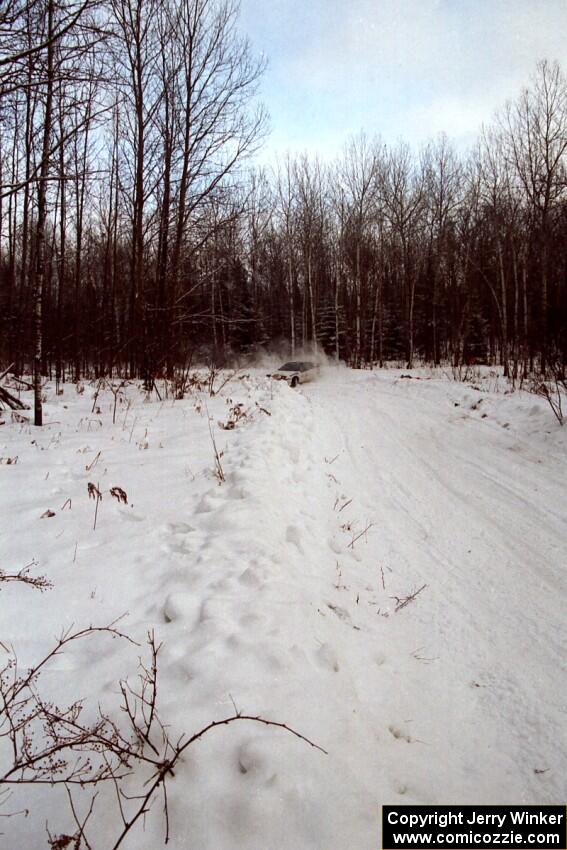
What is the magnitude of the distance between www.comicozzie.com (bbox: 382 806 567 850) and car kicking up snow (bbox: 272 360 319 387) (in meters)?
16.8

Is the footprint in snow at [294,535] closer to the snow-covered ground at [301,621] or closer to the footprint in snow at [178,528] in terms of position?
the snow-covered ground at [301,621]

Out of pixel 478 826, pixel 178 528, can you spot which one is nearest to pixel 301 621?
pixel 478 826

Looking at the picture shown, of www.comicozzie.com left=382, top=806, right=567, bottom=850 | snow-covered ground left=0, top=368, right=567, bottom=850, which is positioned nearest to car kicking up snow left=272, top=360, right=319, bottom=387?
snow-covered ground left=0, top=368, right=567, bottom=850

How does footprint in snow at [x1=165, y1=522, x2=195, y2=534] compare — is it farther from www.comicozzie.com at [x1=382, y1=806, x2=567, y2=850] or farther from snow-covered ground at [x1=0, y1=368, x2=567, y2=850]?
www.comicozzie.com at [x1=382, y1=806, x2=567, y2=850]

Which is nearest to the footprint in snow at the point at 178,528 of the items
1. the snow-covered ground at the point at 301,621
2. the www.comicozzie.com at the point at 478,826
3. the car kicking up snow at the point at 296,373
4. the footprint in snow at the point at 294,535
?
the snow-covered ground at the point at 301,621

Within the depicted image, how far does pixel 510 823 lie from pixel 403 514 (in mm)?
3008

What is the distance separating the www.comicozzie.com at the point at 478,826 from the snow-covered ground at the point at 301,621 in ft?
0.14

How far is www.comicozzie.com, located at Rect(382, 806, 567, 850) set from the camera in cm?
158

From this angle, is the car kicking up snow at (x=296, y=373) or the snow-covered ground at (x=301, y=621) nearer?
the snow-covered ground at (x=301, y=621)

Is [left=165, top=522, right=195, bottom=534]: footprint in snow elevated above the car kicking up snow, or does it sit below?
below

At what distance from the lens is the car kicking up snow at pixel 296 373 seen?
18.5m

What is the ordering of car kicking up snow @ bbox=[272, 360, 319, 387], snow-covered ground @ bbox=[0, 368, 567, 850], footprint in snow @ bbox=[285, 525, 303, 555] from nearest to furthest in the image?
snow-covered ground @ bbox=[0, 368, 567, 850] → footprint in snow @ bbox=[285, 525, 303, 555] → car kicking up snow @ bbox=[272, 360, 319, 387]

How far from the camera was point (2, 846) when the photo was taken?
1323mm

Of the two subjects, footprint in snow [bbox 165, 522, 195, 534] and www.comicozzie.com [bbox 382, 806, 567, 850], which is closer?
www.comicozzie.com [bbox 382, 806, 567, 850]
